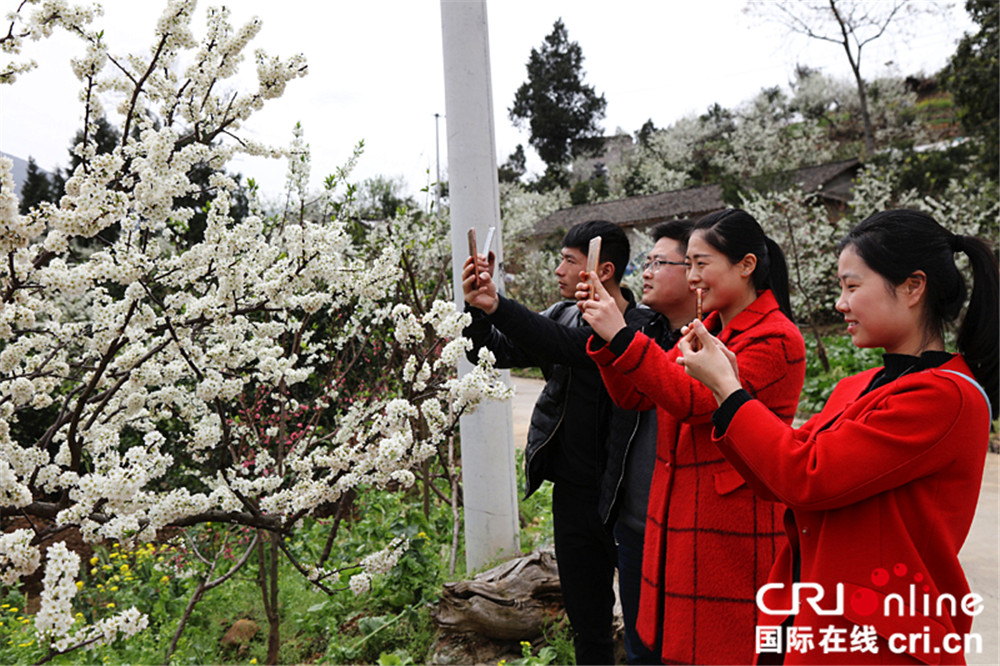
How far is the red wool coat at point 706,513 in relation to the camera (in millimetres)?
1552

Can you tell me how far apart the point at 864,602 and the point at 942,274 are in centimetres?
62

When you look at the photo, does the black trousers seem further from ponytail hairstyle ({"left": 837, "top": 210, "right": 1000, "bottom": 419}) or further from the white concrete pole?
ponytail hairstyle ({"left": 837, "top": 210, "right": 1000, "bottom": 419})

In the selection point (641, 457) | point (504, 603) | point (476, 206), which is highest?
point (476, 206)

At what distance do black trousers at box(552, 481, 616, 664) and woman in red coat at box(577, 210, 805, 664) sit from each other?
0.54 metres

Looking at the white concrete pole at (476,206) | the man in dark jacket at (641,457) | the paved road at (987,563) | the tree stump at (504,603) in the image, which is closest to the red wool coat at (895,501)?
the man in dark jacket at (641,457)

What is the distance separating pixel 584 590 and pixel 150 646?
2.27m

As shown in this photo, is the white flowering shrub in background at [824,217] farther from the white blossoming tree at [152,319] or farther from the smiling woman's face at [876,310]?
the smiling woman's face at [876,310]

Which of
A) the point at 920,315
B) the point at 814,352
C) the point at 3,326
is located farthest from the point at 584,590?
the point at 814,352

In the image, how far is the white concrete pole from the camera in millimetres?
3143

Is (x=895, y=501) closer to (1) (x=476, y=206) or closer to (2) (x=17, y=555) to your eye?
(2) (x=17, y=555)

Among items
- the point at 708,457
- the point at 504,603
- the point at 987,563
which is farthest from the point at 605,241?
the point at 987,563

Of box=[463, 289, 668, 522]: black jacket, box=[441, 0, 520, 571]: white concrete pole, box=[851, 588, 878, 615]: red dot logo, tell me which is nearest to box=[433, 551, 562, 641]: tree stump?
box=[441, 0, 520, 571]: white concrete pole

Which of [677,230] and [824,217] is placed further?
[824,217]

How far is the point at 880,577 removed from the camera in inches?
44.6
